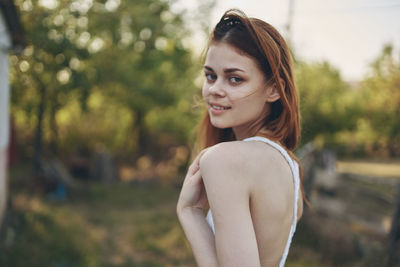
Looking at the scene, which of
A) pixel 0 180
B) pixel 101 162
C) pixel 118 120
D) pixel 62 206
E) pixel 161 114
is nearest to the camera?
pixel 0 180

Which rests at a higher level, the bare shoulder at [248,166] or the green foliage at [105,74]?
the bare shoulder at [248,166]

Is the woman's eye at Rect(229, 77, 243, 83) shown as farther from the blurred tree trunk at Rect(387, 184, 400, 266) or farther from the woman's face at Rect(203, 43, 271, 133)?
the blurred tree trunk at Rect(387, 184, 400, 266)

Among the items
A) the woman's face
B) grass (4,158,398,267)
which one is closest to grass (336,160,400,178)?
grass (4,158,398,267)

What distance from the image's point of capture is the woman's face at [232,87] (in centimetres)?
127

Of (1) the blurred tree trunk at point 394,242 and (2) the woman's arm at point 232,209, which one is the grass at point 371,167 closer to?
(1) the blurred tree trunk at point 394,242

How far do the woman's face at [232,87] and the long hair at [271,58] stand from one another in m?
0.03

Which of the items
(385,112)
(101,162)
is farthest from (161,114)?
(385,112)

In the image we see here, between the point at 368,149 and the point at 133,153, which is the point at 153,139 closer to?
the point at 133,153

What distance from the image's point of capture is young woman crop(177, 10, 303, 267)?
1106 millimetres

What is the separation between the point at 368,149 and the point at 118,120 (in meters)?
17.1

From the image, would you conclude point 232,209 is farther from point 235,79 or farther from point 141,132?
point 141,132

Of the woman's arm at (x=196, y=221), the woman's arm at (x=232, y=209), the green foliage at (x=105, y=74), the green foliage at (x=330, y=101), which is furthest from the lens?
the green foliage at (x=330, y=101)

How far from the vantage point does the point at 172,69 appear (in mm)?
14188

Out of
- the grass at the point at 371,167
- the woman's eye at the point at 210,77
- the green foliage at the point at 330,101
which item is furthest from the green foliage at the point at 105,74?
the grass at the point at 371,167
